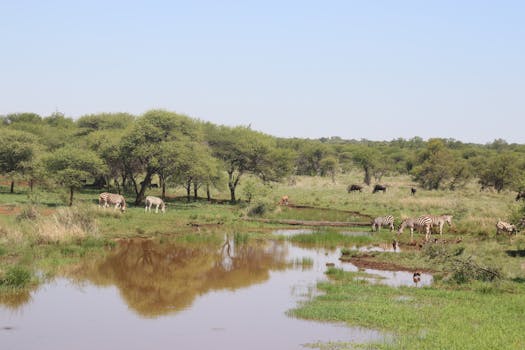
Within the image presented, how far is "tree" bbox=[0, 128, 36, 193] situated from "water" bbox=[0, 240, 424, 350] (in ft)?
79.3

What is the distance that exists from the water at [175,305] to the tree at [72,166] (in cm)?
1370

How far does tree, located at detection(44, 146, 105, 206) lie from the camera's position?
131 ft

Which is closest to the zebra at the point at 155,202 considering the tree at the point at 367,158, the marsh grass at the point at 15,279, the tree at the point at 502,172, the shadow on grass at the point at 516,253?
the marsh grass at the point at 15,279

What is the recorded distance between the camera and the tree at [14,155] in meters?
48.1

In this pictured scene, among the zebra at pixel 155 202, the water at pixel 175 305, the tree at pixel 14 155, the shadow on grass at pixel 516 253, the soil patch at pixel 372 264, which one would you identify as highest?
the tree at pixel 14 155

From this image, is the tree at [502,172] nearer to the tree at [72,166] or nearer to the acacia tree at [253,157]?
the acacia tree at [253,157]

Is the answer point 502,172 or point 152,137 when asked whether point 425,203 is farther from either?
point 152,137

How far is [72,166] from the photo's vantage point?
40656 mm

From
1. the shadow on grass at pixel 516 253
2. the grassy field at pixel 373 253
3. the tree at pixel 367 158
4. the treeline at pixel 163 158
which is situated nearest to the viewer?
the grassy field at pixel 373 253

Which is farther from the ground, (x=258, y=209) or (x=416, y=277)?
(x=258, y=209)

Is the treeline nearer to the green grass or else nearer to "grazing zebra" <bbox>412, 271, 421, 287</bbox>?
"grazing zebra" <bbox>412, 271, 421, 287</bbox>

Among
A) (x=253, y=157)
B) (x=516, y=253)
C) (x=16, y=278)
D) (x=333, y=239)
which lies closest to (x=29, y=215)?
(x=16, y=278)

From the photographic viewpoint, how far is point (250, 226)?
122 ft

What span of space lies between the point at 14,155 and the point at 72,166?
1061 centimetres
